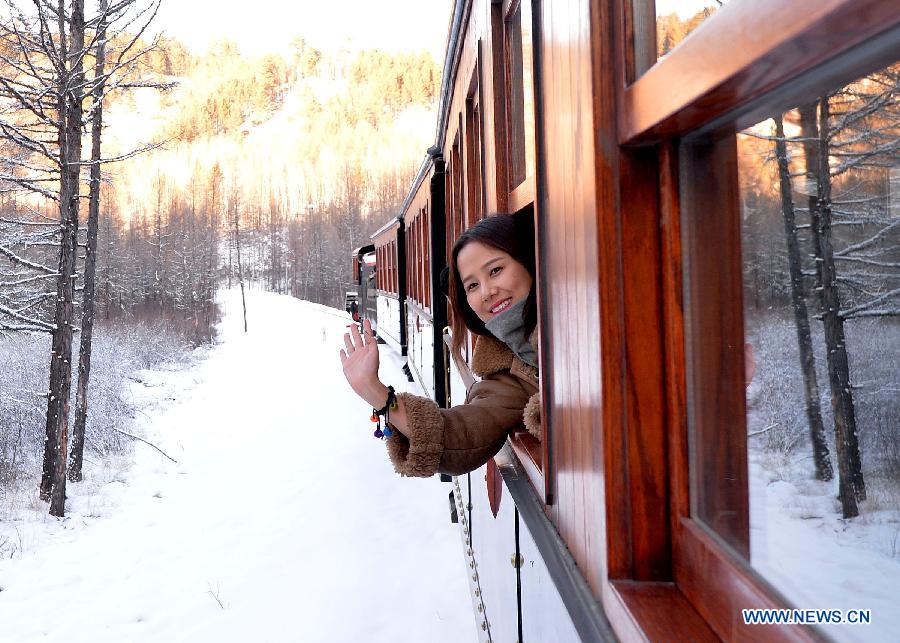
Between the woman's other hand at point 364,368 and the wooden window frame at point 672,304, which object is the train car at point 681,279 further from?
the woman's other hand at point 364,368

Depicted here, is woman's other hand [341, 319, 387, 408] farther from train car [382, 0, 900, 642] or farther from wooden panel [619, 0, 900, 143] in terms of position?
wooden panel [619, 0, 900, 143]

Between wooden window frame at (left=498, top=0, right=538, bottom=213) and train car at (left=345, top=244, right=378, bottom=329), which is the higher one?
train car at (left=345, top=244, right=378, bottom=329)

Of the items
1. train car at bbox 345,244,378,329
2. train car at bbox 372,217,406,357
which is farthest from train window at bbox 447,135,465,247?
train car at bbox 345,244,378,329

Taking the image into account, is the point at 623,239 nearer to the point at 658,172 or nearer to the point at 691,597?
the point at 658,172

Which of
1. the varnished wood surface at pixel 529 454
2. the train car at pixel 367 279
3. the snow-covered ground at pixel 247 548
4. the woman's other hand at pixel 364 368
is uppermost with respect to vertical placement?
the train car at pixel 367 279

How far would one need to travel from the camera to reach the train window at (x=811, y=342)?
53 cm

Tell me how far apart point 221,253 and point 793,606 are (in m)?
73.9

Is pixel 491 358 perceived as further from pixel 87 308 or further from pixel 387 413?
pixel 87 308

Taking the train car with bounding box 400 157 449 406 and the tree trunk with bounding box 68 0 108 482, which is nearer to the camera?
the train car with bounding box 400 157 449 406

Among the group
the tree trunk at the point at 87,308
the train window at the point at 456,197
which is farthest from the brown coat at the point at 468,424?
the tree trunk at the point at 87,308

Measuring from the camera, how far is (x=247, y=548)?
6.11 meters

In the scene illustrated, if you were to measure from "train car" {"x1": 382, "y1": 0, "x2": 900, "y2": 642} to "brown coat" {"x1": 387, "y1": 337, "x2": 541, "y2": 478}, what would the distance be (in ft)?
0.88

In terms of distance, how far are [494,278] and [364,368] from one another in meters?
0.47

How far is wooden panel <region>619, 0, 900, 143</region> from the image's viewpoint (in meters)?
0.49
